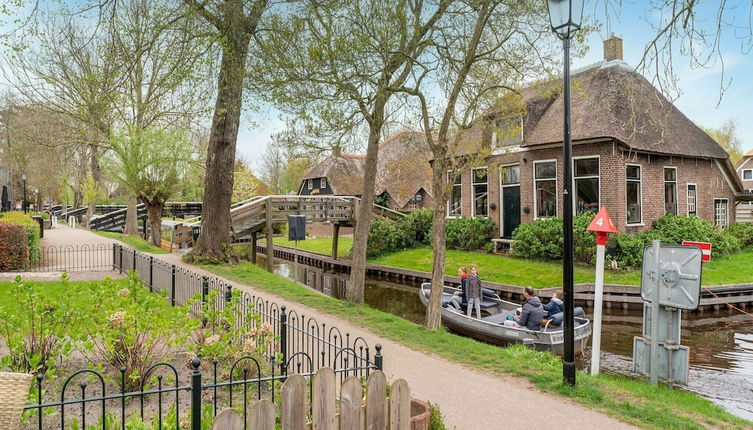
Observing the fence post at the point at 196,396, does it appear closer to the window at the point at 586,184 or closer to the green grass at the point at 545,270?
the green grass at the point at 545,270

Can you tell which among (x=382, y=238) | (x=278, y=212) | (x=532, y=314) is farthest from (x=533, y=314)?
(x=382, y=238)

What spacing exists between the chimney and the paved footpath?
2052 cm

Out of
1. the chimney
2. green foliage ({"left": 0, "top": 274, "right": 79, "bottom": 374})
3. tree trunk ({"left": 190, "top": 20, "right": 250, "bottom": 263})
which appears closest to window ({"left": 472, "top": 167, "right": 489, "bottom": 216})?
the chimney

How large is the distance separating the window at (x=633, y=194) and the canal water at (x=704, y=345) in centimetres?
544

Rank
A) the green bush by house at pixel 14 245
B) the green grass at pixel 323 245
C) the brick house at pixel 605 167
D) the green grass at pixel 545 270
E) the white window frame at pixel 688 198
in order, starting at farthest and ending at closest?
the green grass at pixel 323 245
the white window frame at pixel 688 198
the brick house at pixel 605 167
the green grass at pixel 545 270
the green bush by house at pixel 14 245

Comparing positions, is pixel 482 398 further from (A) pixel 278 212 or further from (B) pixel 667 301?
(A) pixel 278 212

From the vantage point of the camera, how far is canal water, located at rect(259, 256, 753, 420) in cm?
Answer: 942

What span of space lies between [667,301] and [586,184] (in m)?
14.2

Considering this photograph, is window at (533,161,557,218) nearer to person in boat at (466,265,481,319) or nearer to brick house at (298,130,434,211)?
person in boat at (466,265,481,319)

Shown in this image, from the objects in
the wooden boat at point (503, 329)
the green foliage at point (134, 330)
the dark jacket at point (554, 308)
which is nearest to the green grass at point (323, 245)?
the wooden boat at point (503, 329)

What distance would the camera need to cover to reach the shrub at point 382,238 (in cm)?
2742

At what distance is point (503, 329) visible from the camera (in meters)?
11.9

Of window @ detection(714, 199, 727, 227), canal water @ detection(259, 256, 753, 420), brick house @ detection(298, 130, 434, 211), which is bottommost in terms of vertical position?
canal water @ detection(259, 256, 753, 420)

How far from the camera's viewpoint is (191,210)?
42.2 m
